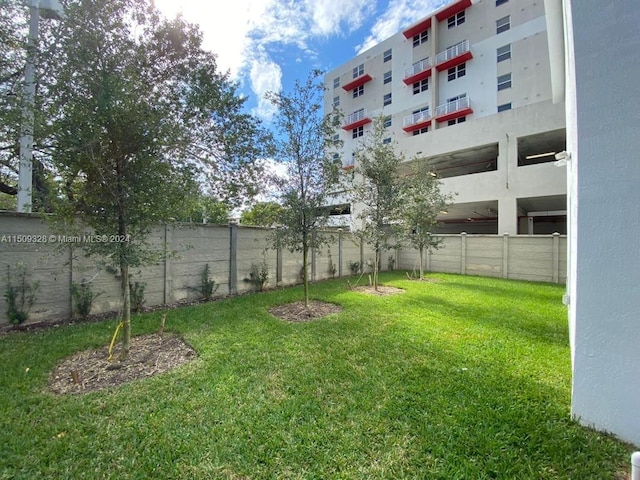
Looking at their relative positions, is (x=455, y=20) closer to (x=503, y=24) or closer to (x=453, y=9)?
(x=453, y=9)

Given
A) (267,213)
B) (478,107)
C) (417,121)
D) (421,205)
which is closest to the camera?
(267,213)

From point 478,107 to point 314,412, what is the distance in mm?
21999

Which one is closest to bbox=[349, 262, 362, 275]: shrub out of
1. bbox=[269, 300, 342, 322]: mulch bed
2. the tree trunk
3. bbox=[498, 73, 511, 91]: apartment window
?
bbox=[269, 300, 342, 322]: mulch bed

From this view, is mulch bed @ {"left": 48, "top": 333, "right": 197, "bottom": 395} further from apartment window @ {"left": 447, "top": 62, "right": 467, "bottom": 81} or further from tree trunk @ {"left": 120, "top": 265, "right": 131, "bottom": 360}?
apartment window @ {"left": 447, "top": 62, "right": 467, "bottom": 81}

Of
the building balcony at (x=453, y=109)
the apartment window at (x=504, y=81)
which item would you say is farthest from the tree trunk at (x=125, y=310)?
the apartment window at (x=504, y=81)

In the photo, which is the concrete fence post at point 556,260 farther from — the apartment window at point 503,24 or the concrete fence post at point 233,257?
the apartment window at point 503,24

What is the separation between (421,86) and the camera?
21.1m

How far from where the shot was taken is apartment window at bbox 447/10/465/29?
1925 centimetres

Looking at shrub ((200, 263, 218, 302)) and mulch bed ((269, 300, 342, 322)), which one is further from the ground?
shrub ((200, 263, 218, 302))

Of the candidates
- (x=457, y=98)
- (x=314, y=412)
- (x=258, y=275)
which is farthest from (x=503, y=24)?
(x=314, y=412)

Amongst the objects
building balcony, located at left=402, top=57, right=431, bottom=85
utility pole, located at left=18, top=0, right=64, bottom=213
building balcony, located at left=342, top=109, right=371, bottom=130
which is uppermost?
building balcony, located at left=402, top=57, right=431, bottom=85

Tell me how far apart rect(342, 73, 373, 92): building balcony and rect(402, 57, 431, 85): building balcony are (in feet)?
12.8

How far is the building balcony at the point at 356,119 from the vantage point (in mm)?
23781

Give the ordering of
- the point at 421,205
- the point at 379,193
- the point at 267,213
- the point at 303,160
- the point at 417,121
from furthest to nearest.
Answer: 1. the point at 417,121
2. the point at 421,205
3. the point at 379,193
4. the point at 267,213
5. the point at 303,160
